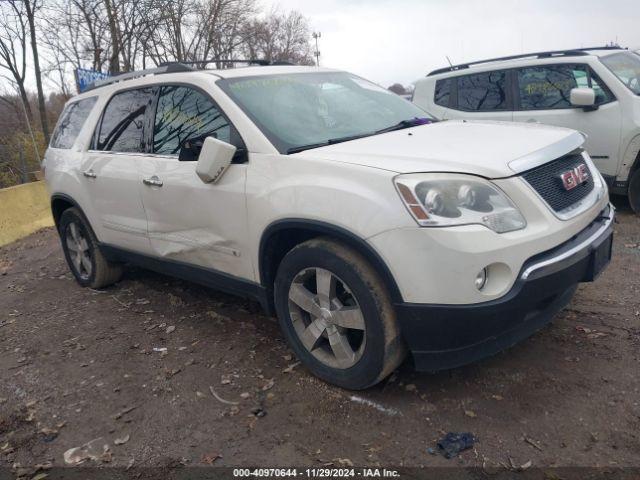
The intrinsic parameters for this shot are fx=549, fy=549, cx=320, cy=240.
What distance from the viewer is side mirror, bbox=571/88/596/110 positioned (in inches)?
229

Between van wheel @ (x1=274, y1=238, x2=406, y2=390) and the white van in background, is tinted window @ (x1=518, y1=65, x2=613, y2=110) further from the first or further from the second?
van wheel @ (x1=274, y1=238, x2=406, y2=390)

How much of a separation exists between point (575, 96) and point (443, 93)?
1.92m

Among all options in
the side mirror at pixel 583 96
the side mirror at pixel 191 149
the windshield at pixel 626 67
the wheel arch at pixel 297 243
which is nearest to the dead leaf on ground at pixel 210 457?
A: the wheel arch at pixel 297 243

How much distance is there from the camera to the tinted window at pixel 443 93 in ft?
24.1

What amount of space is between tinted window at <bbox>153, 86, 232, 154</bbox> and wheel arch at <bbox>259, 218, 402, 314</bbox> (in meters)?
0.70

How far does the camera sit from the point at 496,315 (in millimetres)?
2488

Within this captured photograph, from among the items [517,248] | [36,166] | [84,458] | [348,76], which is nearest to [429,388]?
[517,248]

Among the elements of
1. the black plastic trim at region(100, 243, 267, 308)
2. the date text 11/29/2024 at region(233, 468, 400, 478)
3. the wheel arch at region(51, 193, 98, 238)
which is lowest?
the date text 11/29/2024 at region(233, 468, 400, 478)

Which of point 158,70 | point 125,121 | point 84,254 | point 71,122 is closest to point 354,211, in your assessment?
point 158,70

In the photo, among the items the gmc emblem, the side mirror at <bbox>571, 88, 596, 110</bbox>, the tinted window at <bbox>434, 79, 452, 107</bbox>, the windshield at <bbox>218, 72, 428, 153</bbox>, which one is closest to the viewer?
the gmc emblem

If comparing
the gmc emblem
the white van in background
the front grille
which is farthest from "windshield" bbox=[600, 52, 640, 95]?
the front grille

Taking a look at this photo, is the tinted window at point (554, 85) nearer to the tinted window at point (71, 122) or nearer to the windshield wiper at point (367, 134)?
the windshield wiper at point (367, 134)

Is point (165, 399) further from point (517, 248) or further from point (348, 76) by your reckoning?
point (348, 76)

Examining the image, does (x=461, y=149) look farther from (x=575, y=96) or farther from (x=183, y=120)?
(x=575, y=96)
